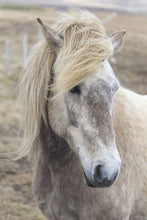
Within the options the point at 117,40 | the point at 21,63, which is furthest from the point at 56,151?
the point at 21,63

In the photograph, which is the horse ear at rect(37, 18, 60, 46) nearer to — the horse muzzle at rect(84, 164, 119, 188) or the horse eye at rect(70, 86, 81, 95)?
the horse eye at rect(70, 86, 81, 95)

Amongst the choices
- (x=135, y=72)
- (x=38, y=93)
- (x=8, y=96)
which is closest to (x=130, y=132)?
(x=38, y=93)

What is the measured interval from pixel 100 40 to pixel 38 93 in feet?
1.96

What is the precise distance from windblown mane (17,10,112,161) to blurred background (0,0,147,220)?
0.41 metres

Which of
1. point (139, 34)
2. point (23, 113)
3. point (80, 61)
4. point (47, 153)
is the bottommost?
point (139, 34)

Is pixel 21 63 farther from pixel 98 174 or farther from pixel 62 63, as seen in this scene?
pixel 98 174

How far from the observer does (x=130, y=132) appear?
318cm

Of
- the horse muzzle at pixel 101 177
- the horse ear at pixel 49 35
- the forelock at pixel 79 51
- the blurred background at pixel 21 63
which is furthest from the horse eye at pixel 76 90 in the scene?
the blurred background at pixel 21 63

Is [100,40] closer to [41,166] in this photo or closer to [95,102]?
[95,102]

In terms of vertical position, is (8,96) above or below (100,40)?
below

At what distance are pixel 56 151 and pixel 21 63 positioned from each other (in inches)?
390

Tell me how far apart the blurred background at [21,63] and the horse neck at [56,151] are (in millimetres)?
478

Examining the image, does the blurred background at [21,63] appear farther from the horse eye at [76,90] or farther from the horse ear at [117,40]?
the horse eye at [76,90]

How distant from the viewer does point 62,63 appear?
2.71m
